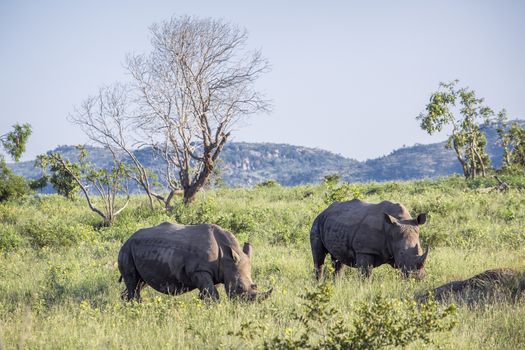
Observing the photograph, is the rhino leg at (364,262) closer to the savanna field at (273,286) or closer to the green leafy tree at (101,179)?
the savanna field at (273,286)

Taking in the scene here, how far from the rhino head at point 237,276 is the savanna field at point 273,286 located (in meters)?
0.28

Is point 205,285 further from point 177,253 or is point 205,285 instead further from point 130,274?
point 130,274

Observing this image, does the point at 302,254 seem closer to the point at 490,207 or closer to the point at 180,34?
the point at 490,207

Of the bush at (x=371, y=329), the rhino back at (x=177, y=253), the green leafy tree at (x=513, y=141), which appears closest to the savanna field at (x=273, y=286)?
the bush at (x=371, y=329)

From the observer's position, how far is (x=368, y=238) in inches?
394

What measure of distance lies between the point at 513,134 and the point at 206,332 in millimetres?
35403

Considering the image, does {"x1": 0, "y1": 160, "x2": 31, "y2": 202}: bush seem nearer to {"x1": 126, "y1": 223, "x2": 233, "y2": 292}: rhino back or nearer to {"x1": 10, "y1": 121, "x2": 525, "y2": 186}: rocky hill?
{"x1": 126, "y1": 223, "x2": 233, "y2": 292}: rhino back

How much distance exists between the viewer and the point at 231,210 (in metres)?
20.3

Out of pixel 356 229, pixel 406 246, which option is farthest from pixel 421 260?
pixel 356 229

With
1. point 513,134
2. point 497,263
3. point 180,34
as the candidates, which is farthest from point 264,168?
point 497,263

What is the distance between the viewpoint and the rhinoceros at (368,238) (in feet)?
31.1

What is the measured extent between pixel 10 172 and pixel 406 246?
19.0 metres

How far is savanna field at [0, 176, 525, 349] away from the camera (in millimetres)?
5859

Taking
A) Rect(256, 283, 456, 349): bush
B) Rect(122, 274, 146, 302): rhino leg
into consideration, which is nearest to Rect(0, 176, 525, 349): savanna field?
Rect(256, 283, 456, 349): bush
